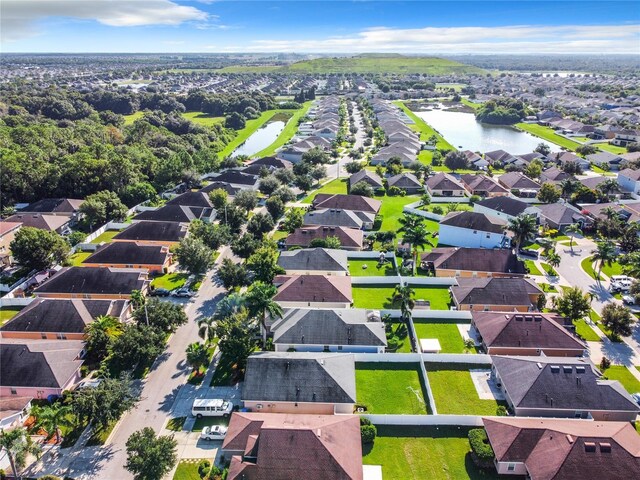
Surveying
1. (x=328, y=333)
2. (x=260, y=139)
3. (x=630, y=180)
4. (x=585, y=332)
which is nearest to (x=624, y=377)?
(x=585, y=332)

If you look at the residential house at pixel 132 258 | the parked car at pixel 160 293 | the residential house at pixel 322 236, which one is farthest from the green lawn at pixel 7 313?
the residential house at pixel 322 236

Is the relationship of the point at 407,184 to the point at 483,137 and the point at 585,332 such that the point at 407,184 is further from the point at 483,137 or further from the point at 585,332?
the point at 483,137

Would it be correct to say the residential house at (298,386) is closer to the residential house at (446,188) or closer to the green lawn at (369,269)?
the green lawn at (369,269)

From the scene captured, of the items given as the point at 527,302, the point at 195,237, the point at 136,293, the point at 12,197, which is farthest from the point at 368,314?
the point at 12,197

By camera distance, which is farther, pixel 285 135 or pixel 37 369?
pixel 285 135

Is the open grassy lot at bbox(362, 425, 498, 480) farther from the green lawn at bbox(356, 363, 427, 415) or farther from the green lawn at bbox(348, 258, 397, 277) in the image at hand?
the green lawn at bbox(348, 258, 397, 277)
